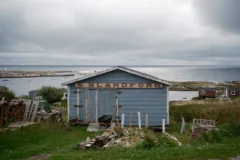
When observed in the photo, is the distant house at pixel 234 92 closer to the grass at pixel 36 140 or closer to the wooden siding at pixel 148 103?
the wooden siding at pixel 148 103

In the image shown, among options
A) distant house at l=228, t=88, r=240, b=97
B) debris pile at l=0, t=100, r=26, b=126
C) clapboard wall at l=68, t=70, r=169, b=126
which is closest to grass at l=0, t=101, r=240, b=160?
clapboard wall at l=68, t=70, r=169, b=126

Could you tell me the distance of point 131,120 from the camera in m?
20.7

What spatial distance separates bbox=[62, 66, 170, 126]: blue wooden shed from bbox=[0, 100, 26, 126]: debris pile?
3.77m

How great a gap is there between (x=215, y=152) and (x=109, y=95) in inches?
463

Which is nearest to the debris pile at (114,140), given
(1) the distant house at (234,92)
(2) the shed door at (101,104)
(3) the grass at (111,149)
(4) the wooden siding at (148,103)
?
(3) the grass at (111,149)

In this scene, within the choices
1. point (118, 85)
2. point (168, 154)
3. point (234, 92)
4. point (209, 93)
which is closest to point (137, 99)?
point (118, 85)

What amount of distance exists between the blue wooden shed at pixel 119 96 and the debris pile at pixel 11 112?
12.4ft

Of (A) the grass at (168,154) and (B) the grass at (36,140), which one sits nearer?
(A) the grass at (168,154)

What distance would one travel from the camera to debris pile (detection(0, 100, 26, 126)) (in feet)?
54.4

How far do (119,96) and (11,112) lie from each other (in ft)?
23.9

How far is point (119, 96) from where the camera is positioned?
819 inches

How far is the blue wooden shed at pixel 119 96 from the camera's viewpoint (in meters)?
20.6

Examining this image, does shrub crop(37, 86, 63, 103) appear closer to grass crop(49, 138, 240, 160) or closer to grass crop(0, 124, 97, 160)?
grass crop(0, 124, 97, 160)

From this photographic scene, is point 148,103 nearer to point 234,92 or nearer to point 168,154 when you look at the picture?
point 168,154
